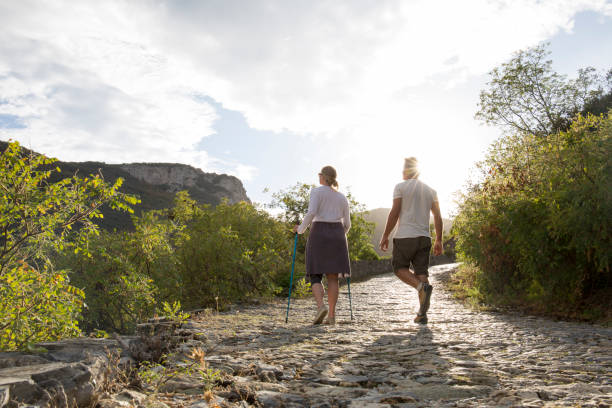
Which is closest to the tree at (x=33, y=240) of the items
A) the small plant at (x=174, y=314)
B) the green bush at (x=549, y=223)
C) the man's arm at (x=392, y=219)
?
the small plant at (x=174, y=314)

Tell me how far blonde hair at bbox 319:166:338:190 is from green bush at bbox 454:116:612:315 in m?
3.05

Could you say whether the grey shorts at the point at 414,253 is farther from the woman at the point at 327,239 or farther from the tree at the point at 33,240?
the tree at the point at 33,240

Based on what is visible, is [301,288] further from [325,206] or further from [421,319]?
[421,319]

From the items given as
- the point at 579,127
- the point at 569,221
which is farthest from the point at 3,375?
the point at 579,127

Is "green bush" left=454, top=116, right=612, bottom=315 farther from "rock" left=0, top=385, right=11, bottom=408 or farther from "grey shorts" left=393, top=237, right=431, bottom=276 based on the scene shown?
"rock" left=0, top=385, right=11, bottom=408

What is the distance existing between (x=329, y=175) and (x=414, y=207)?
1383 mm

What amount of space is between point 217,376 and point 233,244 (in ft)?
23.6

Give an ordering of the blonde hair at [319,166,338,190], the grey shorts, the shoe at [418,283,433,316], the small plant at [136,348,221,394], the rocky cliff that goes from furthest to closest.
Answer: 1. the rocky cliff
2. the blonde hair at [319,166,338,190]
3. the grey shorts
4. the shoe at [418,283,433,316]
5. the small plant at [136,348,221,394]

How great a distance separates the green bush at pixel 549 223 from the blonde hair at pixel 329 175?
3.05 metres

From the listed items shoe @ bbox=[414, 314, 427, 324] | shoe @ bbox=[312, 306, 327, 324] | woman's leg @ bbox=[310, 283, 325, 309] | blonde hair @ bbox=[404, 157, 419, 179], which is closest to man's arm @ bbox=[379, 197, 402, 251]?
blonde hair @ bbox=[404, 157, 419, 179]

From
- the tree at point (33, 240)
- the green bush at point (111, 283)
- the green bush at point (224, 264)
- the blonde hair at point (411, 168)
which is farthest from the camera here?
the green bush at point (224, 264)

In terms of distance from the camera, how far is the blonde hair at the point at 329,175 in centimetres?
684

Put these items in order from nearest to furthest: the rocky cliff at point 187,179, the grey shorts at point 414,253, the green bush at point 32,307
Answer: the green bush at point 32,307 < the grey shorts at point 414,253 < the rocky cliff at point 187,179

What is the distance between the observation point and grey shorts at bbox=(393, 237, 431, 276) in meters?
6.68
